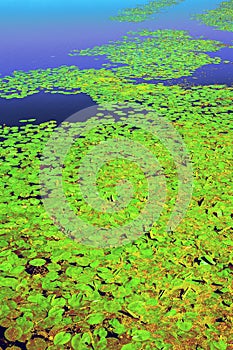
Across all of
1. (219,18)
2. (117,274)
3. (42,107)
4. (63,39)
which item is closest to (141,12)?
(219,18)

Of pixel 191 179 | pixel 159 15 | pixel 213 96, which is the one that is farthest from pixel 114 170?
pixel 159 15

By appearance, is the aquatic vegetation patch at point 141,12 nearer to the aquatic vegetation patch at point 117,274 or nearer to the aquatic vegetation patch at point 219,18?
the aquatic vegetation patch at point 219,18

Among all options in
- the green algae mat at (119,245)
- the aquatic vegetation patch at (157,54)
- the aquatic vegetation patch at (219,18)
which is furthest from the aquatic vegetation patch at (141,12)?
the green algae mat at (119,245)

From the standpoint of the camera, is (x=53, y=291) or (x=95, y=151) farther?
(x=95, y=151)

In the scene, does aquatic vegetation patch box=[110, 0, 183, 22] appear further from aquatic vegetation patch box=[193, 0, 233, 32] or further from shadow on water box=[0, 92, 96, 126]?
shadow on water box=[0, 92, 96, 126]

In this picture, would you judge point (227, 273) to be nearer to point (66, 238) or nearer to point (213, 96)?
point (66, 238)

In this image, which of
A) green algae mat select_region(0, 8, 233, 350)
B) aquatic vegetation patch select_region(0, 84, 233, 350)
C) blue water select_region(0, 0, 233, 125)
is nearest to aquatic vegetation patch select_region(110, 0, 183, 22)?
blue water select_region(0, 0, 233, 125)
